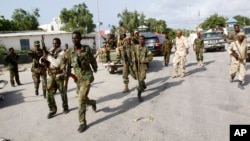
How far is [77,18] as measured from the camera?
168 feet

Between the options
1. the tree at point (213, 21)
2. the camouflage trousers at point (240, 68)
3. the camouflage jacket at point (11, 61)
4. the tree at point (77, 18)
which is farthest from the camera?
the tree at point (213, 21)

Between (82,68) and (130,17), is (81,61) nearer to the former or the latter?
(82,68)

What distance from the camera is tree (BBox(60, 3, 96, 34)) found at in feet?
167

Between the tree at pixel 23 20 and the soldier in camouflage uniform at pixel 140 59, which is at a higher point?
the tree at pixel 23 20

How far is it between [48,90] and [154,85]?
13.9 ft

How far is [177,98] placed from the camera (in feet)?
26.4

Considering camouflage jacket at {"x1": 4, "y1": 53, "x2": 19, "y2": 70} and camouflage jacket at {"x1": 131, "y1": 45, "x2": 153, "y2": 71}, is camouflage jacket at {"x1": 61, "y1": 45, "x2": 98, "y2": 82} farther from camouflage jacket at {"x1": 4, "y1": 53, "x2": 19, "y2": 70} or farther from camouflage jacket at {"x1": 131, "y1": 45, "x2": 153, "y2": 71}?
camouflage jacket at {"x1": 4, "y1": 53, "x2": 19, "y2": 70}

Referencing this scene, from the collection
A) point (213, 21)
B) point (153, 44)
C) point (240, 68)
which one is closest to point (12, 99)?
point (240, 68)

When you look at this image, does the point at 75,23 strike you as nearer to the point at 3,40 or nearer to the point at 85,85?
the point at 3,40

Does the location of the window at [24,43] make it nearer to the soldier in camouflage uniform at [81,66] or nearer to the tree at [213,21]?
the soldier in camouflage uniform at [81,66]

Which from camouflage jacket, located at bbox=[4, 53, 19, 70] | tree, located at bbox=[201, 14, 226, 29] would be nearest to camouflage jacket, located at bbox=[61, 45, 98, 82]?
camouflage jacket, located at bbox=[4, 53, 19, 70]

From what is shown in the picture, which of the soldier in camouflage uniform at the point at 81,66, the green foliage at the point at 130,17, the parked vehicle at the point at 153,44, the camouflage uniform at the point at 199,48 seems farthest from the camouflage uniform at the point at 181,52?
the green foliage at the point at 130,17

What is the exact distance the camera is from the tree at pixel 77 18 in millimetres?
50781

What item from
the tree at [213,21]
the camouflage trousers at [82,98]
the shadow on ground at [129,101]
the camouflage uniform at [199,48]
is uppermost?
the tree at [213,21]
